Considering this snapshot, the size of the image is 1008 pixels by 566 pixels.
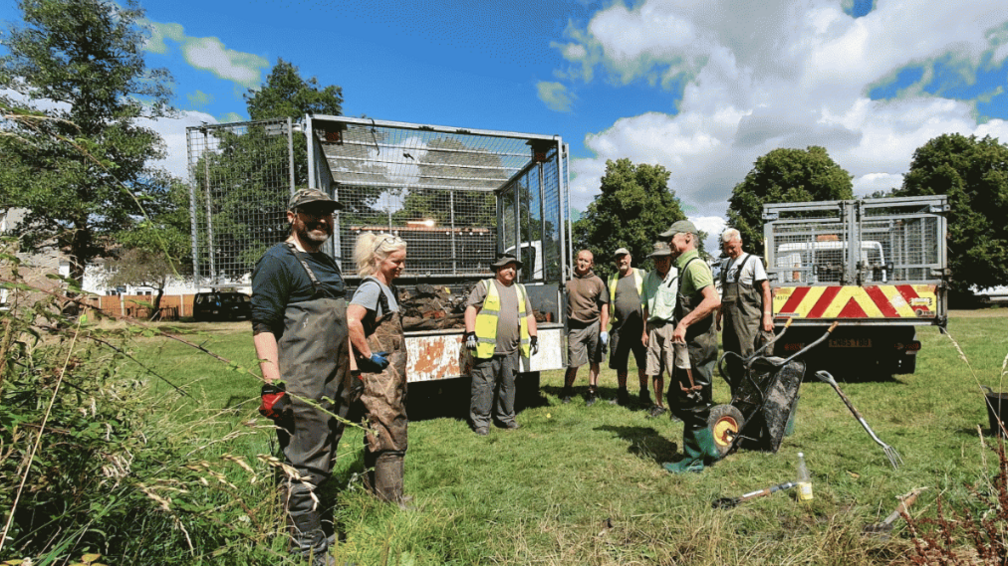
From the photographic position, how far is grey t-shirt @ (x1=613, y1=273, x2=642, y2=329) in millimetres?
6082

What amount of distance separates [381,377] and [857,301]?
6.55 meters

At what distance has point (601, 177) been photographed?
1335 inches

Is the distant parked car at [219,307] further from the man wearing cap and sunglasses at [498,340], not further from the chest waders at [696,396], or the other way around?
the chest waders at [696,396]

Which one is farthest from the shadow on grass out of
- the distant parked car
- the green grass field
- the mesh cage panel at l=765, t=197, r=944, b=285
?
the distant parked car

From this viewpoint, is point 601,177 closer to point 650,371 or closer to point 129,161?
point 129,161

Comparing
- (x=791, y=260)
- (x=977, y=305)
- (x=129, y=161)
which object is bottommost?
(x=977, y=305)

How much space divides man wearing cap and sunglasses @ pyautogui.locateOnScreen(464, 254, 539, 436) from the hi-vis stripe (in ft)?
12.3

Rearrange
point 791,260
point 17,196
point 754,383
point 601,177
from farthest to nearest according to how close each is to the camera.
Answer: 1. point 601,177
2. point 17,196
3. point 791,260
4. point 754,383

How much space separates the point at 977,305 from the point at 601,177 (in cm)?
2074

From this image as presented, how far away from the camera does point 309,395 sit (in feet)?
8.00

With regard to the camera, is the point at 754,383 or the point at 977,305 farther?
the point at 977,305

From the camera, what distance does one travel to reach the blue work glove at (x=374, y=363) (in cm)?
297

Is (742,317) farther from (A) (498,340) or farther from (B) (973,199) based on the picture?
(B) (973,199)

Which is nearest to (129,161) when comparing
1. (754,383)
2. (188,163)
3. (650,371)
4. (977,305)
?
(188,163)
